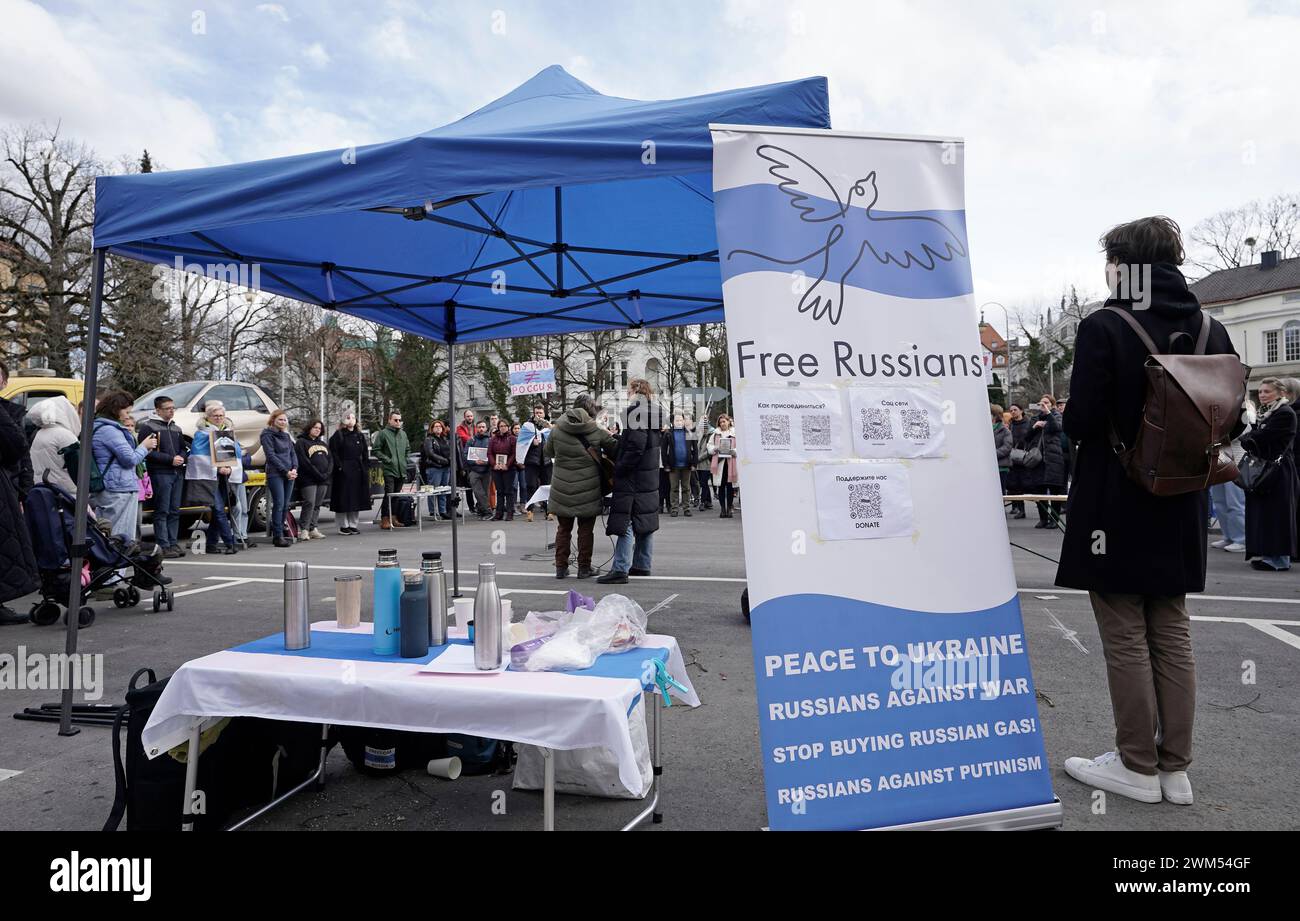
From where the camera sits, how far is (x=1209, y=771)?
359cm

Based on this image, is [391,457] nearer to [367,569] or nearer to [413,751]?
[367,569]

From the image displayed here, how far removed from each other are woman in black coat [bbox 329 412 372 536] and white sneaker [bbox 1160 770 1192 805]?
1263cm

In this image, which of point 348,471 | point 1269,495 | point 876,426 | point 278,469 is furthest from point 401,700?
point 348,471

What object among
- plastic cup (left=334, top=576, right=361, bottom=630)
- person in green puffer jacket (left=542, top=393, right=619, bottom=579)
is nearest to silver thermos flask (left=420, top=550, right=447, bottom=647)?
plastic cup (left=334, top=576, right=361, bottom=630)

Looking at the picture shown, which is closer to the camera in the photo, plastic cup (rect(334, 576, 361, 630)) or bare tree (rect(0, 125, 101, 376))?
plastic cup (rect(334, 576, 361, 630))

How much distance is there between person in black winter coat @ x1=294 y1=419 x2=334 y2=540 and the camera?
42.2 ft

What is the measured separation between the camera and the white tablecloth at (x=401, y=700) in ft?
7.94

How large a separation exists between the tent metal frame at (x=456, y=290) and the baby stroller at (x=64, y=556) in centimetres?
106

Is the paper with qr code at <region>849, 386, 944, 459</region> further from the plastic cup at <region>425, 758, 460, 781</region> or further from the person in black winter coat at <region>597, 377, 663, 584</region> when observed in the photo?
the person in black winter coat at <region>597, 377, 663, 584</region>

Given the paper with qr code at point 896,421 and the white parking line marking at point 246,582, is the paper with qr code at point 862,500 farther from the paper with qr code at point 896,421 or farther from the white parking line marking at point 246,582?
the white parking line marking at point 246,582

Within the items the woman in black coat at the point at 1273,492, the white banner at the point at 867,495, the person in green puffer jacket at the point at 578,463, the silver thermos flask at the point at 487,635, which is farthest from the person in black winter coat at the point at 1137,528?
the woman in black coat at the point at 1273,492
